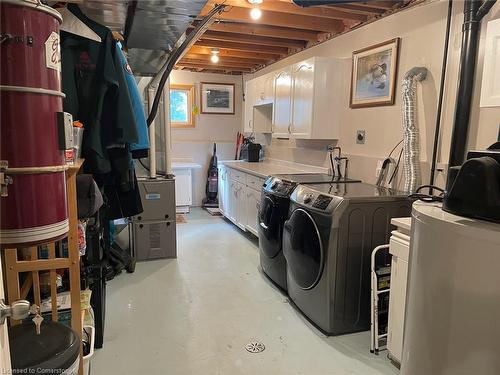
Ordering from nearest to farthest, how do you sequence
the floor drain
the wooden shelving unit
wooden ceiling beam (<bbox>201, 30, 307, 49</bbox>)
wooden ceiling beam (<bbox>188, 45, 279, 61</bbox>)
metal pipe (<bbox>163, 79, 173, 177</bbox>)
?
1. the wooden shelving unit
2. the floor drain
3. metal pipe (<bbox>163, 79, 173, 177</bbox>)
4. wooden ceiling beam (<bbox>201, 30, 307, 49</bbox>)
5. wooden ceiling beam (<bbox>188, 45, 279, 61</bbox>)

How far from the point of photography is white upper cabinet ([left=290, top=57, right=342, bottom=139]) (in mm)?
3488

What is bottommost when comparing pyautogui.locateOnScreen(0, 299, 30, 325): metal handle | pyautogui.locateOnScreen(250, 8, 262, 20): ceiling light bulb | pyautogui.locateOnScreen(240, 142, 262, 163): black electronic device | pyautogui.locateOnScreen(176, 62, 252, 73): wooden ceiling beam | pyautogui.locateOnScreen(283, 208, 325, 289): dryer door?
pyautogui.locateOnScreen(283, 208, 325, 289): dryer door

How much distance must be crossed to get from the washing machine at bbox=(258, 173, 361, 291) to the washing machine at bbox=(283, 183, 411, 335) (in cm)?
38

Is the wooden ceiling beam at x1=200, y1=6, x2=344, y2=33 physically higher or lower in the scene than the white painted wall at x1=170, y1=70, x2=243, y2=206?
higher

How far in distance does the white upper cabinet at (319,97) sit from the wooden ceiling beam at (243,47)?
1061 millimetres

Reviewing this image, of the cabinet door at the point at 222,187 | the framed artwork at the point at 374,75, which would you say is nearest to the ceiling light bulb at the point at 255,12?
the framed artwork at the point at 374,75

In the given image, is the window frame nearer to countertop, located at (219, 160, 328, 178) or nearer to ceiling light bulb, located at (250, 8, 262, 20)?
countertop, located at (219, 160, 328, 178)

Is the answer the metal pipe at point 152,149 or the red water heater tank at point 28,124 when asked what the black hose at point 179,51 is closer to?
the metal pipe at point 152,149

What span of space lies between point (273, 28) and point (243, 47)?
0.87 meters

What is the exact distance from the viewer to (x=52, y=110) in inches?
41.0

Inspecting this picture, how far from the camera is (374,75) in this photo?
10.3 ft

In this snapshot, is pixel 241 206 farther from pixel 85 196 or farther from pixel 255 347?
pixel 85 196

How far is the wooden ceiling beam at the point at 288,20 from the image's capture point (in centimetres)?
326

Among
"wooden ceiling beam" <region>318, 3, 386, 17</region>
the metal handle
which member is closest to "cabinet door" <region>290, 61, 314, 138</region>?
"wooden ceiling beam" <region>318, 3, 386, 17</region>
